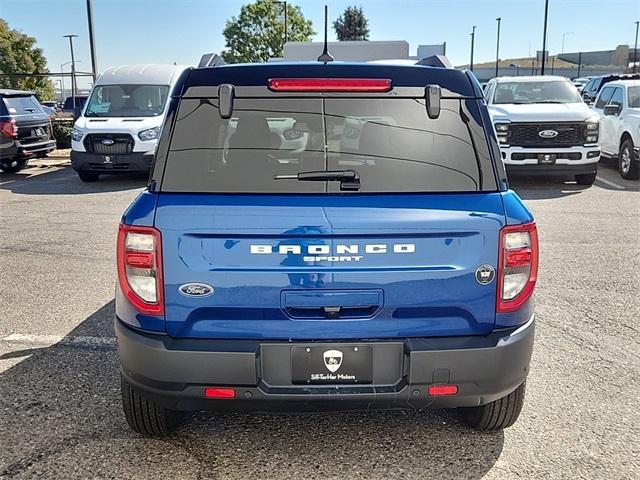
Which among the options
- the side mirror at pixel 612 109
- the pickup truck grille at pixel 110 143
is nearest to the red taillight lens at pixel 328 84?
the pickup truck grille at pixel 110 143

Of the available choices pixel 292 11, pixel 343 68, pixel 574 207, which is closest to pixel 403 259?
pixel 343 68

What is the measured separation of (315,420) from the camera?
11.3 feet

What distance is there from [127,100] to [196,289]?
11512mm

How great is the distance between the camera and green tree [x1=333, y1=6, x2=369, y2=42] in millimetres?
74319

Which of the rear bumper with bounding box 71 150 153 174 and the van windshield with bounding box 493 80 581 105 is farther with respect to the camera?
the van windshield with bounding box 493 80 581 105

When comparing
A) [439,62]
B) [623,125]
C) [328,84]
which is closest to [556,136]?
[623,125]

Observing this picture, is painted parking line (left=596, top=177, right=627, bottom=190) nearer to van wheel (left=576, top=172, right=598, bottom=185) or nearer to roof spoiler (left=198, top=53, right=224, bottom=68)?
van wheel (left=576, top=172, right=598, bottom=185)

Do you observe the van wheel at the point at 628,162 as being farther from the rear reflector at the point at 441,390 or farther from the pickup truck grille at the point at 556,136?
the rear reflector at the point at 441,390

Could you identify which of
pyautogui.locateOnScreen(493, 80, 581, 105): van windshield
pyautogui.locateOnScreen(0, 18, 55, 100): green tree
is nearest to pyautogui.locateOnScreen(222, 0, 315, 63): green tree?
pyautogui.locateOnScreen(0, 18, 55, 100): green tree

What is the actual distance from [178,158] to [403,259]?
105 centimetres

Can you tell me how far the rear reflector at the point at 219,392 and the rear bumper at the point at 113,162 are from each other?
33.0ft

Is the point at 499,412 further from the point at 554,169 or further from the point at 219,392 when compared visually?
the point at 554,169

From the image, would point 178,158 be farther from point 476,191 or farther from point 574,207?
point 574,207

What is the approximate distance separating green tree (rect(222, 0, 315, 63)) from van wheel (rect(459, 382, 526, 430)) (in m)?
54.2
